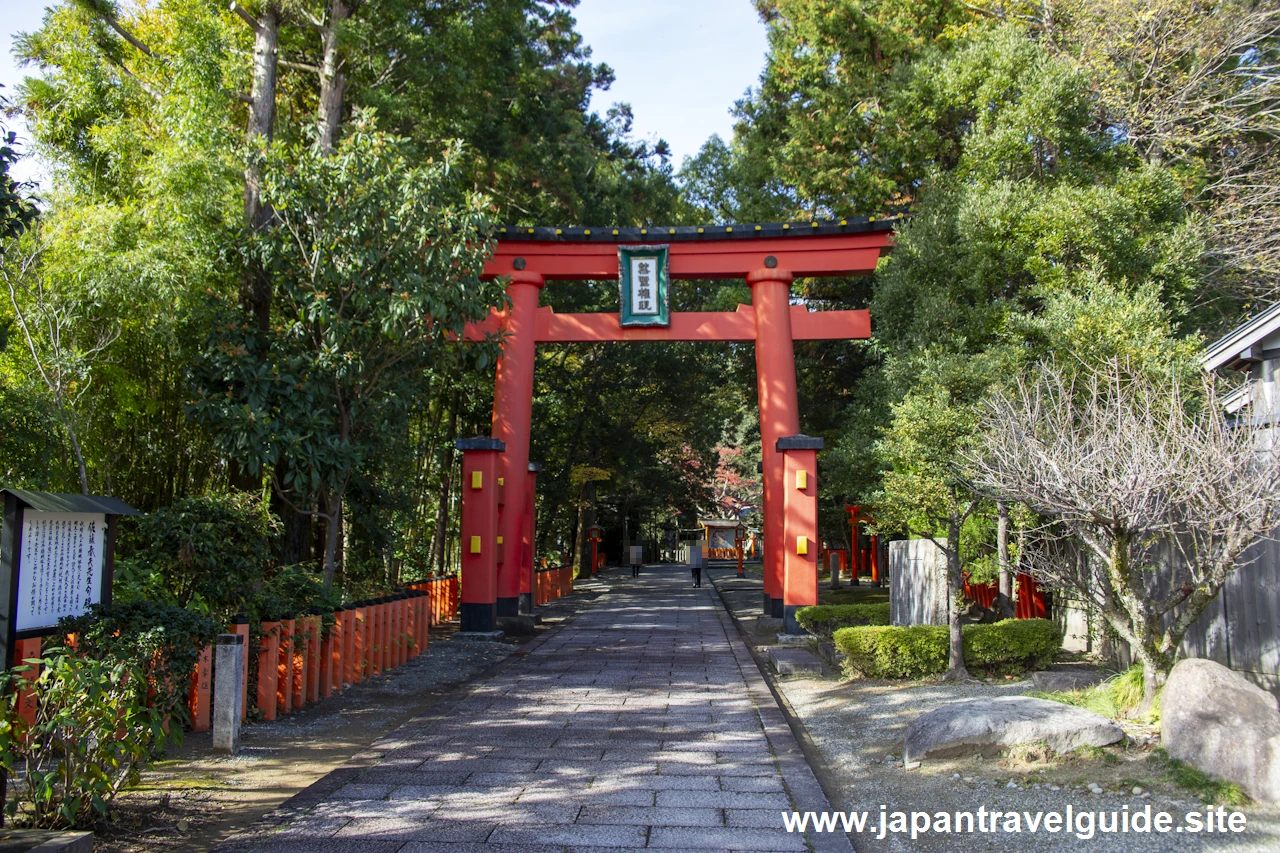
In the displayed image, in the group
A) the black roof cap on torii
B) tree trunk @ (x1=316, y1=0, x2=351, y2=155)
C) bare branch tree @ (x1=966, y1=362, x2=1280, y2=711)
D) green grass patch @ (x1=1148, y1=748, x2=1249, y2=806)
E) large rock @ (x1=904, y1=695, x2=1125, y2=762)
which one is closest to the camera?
green grass patch @ (x1=1148, y1=748, x2=1249, y2=806)

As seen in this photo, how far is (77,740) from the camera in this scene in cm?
388

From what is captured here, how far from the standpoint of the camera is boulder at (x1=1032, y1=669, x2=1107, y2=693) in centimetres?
742

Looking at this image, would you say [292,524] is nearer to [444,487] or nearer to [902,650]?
[444,487]

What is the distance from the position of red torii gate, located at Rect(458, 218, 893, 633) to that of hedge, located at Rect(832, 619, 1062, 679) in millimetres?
4051

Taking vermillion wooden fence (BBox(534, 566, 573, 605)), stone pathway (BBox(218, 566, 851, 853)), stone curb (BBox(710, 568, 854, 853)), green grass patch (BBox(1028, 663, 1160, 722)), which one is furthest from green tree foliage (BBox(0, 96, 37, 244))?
vermillion wooden fence (BBox(534, 566, 573, 605))

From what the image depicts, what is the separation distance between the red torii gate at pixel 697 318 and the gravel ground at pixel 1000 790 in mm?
6241

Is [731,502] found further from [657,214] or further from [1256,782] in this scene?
[1256,782]

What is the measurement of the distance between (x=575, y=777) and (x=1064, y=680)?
15.6ft

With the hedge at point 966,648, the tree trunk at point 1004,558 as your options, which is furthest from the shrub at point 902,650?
the tree trunk at point 1004,558

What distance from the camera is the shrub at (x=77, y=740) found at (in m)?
3.77

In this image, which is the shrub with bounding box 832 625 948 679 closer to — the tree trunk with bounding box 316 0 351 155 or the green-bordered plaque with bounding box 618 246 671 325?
the green-bordered plaque with bounding box 618 246 671 325

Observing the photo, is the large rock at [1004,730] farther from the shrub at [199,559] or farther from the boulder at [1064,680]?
the shrub at [199,559]

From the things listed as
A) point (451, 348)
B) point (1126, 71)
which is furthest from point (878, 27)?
point (451, 348)

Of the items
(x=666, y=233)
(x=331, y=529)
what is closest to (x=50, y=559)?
(x=331, y=529)
